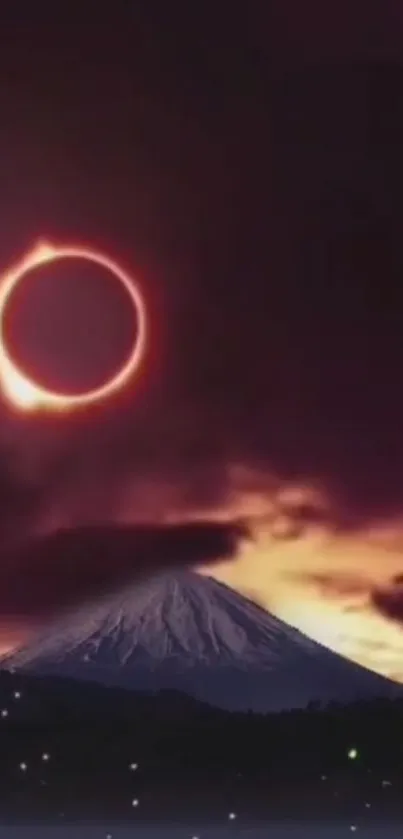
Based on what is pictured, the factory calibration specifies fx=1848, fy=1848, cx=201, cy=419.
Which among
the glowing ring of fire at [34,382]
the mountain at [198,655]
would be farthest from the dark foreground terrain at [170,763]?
the glowing ring of fire at [34,382]

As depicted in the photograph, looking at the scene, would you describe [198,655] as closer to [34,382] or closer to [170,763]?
[170,763]

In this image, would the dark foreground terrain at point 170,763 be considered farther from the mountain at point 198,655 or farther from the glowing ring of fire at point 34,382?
the glowing ring of fire at point 34,382

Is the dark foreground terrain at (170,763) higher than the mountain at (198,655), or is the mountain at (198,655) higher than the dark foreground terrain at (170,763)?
the mountain at (198,655)

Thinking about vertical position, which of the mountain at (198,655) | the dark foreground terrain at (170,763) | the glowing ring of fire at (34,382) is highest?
the glowing ring of fire at (34,382)

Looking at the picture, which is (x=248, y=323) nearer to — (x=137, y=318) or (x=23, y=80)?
(x=137, y=318)

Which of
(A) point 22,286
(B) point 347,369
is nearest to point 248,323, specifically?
(B) point 347,369

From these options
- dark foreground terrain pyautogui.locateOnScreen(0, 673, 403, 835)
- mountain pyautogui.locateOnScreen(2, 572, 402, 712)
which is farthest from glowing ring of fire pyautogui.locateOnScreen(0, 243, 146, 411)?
dark foreground terrain pyautogui.locateOnScreen(0, 673, 403, 835)
